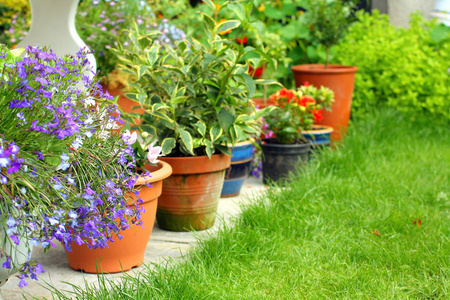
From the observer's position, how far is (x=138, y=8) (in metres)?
3.54

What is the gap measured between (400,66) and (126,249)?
3233 millimetres

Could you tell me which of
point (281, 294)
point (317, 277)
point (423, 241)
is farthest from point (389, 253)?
point (281, 294)

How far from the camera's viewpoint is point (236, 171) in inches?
122

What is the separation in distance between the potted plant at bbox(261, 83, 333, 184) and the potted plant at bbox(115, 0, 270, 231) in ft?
2.59

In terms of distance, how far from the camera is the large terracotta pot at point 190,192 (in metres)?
2.46

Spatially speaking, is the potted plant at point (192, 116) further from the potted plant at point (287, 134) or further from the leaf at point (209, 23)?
the potted plant at point (287, 134)

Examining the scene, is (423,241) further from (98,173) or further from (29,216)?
(29,216)

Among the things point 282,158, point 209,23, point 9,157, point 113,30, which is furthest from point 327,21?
point 9,157

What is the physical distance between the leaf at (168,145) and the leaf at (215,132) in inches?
7.5

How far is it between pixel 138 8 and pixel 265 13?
1638 millimetres

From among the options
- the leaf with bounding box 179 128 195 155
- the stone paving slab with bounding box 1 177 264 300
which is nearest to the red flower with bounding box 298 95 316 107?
the stone paving slab with bounding box 1 177 264 300

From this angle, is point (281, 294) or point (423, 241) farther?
point (423, 241)

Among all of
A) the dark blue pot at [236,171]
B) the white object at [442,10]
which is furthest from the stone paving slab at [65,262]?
the white object at [442,10]

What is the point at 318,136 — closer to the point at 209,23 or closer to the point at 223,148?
the point at 223,148
